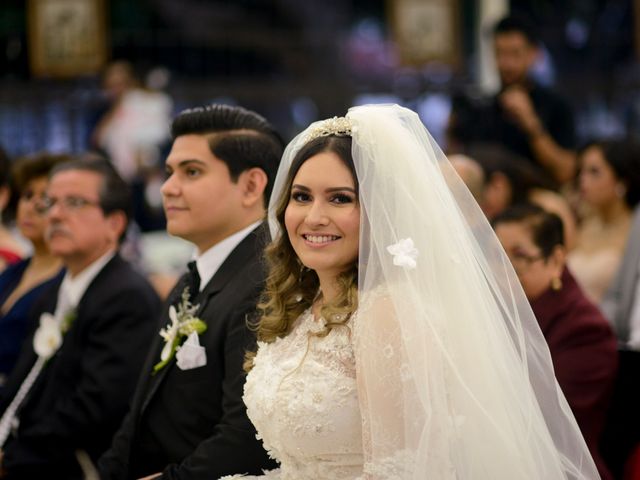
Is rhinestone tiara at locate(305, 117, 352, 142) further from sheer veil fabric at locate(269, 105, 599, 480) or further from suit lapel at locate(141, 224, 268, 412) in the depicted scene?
suit lapel at locate(141, 224, 268, 412)

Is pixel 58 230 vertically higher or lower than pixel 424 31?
lower

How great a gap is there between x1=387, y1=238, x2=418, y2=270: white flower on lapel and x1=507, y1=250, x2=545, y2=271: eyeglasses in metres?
1.42

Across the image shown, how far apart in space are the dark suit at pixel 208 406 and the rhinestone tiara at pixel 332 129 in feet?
1.88

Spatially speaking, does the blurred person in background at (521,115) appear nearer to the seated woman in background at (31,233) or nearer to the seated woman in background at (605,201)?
the seated woman in background at (605,201)

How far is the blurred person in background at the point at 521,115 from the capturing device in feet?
21.0

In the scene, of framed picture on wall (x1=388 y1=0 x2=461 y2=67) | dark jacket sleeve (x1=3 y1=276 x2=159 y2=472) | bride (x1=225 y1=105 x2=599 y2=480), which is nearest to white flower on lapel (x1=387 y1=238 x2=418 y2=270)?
bride (x1=225 y1=105 x2=599 y2=480)

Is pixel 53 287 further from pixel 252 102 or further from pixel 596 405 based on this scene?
pixel 252 102

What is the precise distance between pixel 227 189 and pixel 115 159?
591 cm

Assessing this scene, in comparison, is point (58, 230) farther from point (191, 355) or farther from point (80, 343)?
point (191, 355)

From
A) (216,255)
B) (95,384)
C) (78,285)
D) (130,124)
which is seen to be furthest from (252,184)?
(130,124)

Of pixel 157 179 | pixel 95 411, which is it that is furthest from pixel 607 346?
pixel 157 179

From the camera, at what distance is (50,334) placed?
14.9ft

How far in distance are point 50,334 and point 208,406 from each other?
1.26 m

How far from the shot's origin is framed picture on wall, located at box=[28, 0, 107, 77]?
10.0m
